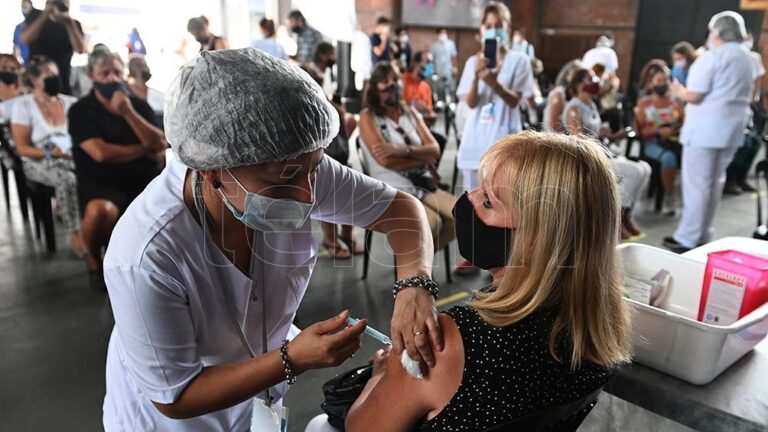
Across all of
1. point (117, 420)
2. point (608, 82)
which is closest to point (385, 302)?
point (117, 420)

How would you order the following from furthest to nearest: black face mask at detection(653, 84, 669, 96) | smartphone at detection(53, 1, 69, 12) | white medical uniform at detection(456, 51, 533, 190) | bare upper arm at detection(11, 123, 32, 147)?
black face mask at detection(653, 84, 669, 96) < smartphone at detection(53, 1, 69, 12) < bare upper arm at detection(11, 123, 32, 147) < white medical uniform at detection(456, 51, 533, 190)

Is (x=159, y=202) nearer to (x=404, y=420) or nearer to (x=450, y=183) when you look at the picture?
(x=404, y=420)

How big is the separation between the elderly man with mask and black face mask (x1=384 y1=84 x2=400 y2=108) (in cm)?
204

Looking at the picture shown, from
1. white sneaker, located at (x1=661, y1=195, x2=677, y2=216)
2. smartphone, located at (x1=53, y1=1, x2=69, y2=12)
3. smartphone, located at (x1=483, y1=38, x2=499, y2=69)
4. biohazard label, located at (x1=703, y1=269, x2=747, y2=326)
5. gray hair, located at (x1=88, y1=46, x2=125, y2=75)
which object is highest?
smartphone, located at (x1=53, y1=1, x2=69, y2=12)

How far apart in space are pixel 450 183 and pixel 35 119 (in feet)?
11.7

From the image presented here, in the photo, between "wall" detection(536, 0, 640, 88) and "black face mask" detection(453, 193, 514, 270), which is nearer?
"black face mask" detection(453, 193, 514, 270)

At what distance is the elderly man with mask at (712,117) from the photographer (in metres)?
3.69

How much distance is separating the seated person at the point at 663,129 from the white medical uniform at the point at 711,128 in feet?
3.23

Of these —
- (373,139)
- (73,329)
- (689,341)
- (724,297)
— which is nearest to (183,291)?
(689,341)

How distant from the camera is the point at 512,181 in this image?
0.97 meters

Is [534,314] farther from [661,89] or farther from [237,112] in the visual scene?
[661,89]

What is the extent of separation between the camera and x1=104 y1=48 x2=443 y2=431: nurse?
0.93m

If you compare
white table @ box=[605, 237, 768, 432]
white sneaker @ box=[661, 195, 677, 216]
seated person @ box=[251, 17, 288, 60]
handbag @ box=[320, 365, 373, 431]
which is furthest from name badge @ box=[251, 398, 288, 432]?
seated person @ box=[251, 17, 288, 60]

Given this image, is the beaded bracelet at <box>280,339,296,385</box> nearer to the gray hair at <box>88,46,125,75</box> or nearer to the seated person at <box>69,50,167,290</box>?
the seated person at <box>69,50,167,290</box>
